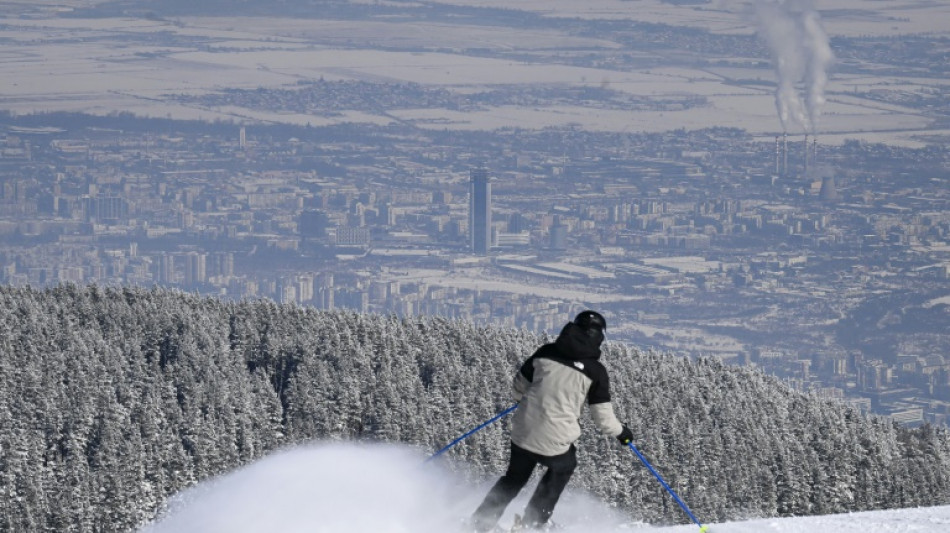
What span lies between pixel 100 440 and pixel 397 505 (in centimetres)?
7008

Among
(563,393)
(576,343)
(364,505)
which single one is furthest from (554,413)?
(364,505)

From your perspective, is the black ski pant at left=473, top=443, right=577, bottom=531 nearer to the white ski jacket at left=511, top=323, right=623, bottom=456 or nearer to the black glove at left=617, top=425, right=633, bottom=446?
the white ski jacket at left=511, top=323, right=623, bottom=456

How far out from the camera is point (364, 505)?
21.6 meters

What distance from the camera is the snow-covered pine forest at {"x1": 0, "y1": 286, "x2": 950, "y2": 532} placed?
255 ft

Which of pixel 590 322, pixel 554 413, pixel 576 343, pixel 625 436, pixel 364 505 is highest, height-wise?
pixel 590 322

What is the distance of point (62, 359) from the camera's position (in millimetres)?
116000

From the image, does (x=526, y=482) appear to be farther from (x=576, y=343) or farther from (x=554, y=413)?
(x=576, y=343)

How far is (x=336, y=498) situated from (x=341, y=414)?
79.3 m

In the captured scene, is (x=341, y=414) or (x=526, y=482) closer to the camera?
(x=526, y=482)

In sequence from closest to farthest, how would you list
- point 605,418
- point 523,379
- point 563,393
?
point 605,418
point 563,393
point 523,379

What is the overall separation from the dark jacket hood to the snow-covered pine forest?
5059 cm

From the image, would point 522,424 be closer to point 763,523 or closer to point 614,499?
point 763,523

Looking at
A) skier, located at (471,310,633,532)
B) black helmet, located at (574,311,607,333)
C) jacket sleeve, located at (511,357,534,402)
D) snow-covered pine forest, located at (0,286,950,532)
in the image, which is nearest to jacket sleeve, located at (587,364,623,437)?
skier, located at (471,310,633,532)

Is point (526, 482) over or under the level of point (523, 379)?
under
